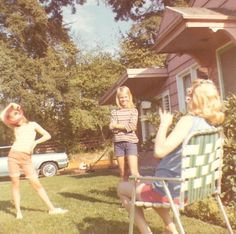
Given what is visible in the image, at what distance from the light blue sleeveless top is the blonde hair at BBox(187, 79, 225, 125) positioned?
2.5 inches

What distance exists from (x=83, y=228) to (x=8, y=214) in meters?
2.17

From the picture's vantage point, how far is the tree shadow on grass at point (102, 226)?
5582mm

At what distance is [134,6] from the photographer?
109 ft

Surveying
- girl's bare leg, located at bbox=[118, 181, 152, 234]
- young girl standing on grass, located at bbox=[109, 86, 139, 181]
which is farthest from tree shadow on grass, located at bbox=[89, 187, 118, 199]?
girl's bare leg, located at bbox=[118, 181, 152, 234]

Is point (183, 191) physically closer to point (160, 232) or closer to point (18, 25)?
point (160, 232)

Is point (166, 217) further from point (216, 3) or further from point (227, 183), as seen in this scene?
point (216, 3)

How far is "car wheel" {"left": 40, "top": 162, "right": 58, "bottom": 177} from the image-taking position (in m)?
21.1

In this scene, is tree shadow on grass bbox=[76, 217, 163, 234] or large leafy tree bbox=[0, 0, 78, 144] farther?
large leafy tree bbox=[0, 0, 78, 144]

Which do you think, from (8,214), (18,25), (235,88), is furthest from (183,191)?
(18,25)

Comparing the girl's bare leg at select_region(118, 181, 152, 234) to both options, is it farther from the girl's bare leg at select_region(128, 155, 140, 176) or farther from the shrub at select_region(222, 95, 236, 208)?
the girl's bare leg at select_region(128, 155, 140, 176)

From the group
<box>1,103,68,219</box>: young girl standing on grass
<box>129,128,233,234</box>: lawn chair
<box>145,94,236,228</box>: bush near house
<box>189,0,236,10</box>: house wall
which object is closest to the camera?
<box>129,128,233,234</box>: lawn chair

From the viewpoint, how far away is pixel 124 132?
6848 mm

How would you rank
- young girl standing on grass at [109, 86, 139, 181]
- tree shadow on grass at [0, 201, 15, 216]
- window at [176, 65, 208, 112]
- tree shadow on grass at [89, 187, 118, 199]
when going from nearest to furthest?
young girl standing on grass at [109, 86, 139, 181] → tree shadow on grass at [0, 201, 15, 216] → tree shadow on grass at [89, 187, 118, 199] → window at [176, 65, 208, 112]

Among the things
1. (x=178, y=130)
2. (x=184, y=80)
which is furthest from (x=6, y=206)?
(x=184, y=80)
